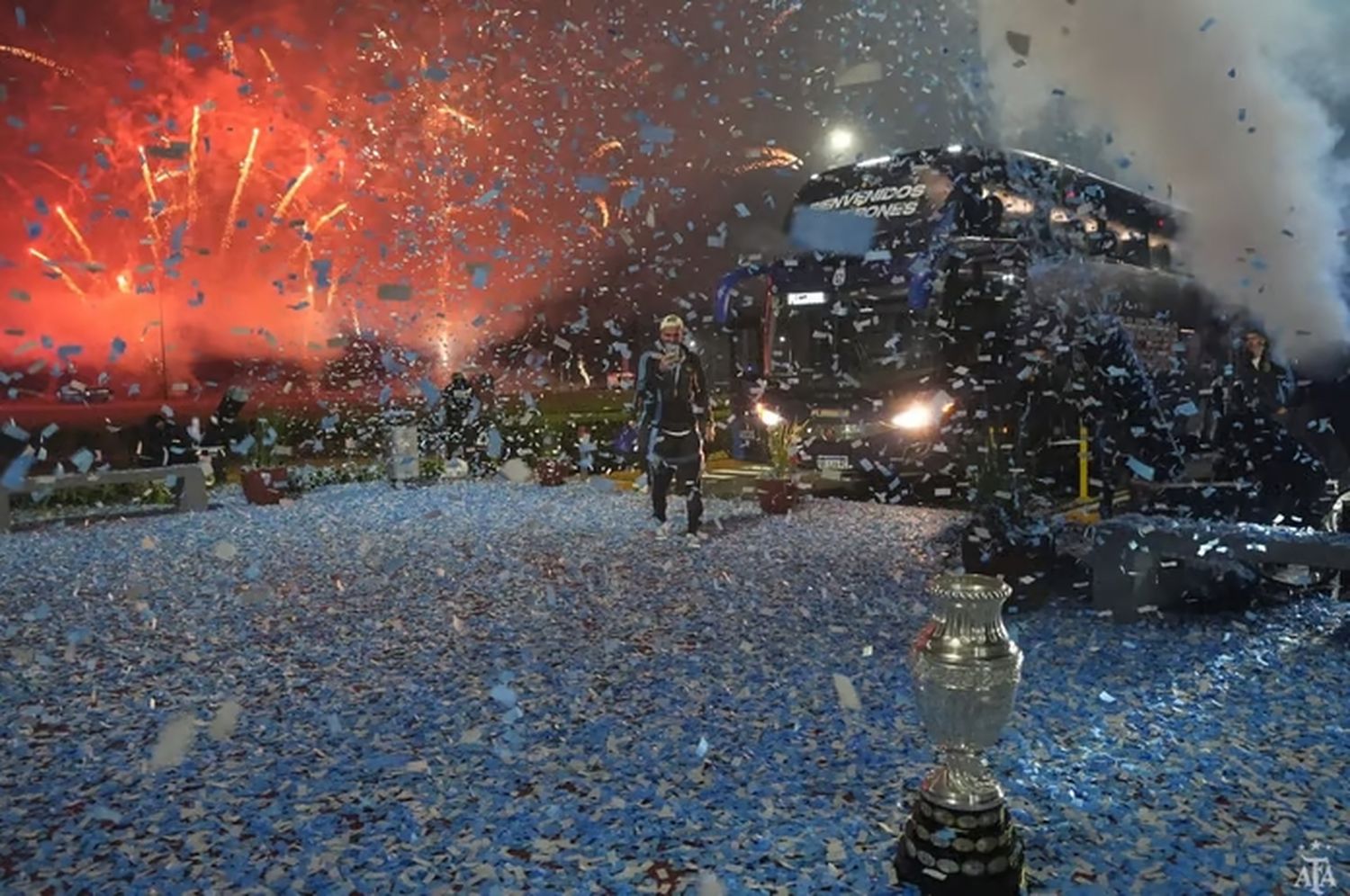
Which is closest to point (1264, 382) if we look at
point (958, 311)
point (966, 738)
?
point (958, 311)

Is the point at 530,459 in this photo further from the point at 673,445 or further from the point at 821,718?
the point at 821,718

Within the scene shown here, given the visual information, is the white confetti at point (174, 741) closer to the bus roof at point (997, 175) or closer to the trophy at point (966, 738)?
the trophy at point (966, 738)

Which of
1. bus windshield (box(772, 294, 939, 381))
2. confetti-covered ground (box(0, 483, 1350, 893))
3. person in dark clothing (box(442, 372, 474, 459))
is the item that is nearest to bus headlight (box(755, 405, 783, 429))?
bus windshield (box(772, 294, 939, 381))

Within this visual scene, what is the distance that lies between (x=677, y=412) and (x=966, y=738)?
280 inches

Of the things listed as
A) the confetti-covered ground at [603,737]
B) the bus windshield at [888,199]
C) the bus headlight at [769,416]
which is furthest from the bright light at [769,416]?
the confetti-covered ground at [603,737]

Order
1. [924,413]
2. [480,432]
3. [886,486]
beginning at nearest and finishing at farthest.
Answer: [924,413]
[886,486]
[480,432]

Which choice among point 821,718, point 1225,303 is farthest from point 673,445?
point 1225,303

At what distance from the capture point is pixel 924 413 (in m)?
12.9

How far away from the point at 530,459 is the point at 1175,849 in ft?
54.2

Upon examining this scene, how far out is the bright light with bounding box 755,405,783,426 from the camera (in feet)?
46.7

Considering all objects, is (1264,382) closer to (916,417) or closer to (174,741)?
(916,417)

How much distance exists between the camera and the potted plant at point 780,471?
1206 centimetres

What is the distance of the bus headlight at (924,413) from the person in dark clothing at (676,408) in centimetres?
397

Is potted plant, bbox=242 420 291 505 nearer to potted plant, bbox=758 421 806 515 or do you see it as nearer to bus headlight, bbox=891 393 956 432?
potted plant, bbox=758 421 806 515
